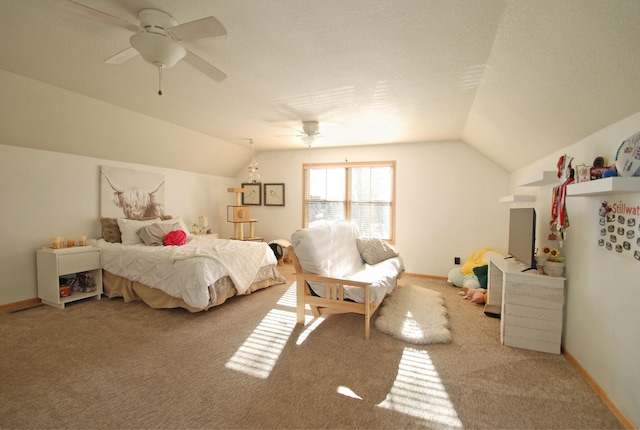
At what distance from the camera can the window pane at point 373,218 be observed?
203 inches

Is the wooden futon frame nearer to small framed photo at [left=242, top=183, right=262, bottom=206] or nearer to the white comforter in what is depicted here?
the white comforter

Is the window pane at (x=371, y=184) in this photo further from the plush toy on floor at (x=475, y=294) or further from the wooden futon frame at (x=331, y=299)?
the wooden futon frame at (x=331, y=299)

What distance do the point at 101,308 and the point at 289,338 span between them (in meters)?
2.35

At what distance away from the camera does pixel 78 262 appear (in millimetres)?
3404

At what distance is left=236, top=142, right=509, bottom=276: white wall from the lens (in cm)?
454

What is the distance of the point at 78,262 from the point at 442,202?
518 centimetres

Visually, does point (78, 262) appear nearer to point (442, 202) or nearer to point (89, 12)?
point (89, 12)

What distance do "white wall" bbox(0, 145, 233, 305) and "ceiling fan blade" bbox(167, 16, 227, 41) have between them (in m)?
3.04

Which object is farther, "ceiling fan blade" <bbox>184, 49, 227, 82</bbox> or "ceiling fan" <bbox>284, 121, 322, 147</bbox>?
"ceiling fan" <bbox>284, 121, 322, 147</bbox>

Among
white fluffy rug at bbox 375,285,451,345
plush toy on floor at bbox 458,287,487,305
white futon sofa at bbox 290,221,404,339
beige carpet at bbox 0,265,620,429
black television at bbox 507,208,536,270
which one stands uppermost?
black television at bbox 507,208,536,270

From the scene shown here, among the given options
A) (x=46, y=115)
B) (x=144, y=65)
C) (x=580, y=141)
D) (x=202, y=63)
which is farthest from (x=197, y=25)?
(x=580, y=141)

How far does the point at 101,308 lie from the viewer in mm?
3301

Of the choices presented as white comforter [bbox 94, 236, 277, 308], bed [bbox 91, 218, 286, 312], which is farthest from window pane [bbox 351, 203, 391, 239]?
white comforter [bbox 94, 236, 277, 308]

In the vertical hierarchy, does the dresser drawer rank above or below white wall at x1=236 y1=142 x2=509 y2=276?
below
